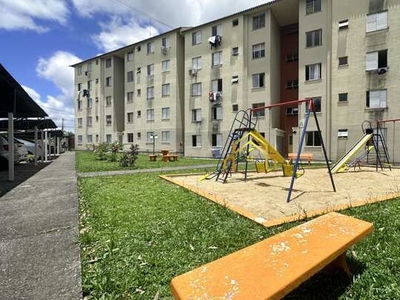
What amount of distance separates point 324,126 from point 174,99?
1863cm

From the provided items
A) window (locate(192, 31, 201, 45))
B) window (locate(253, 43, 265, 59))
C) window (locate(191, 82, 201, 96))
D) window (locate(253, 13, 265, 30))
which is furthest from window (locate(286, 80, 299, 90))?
window (locate(192, 31, 201, 45))

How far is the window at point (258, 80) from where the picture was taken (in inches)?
1157

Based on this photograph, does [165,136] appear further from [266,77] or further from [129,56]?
[266,77]

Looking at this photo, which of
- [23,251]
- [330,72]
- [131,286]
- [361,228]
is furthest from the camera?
[330,72]

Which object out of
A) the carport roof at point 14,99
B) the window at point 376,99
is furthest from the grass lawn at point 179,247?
the window at point 376,99

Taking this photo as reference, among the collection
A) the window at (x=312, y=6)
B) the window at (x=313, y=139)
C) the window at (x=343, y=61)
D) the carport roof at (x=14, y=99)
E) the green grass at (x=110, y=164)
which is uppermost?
the window at (x=312, y=6)

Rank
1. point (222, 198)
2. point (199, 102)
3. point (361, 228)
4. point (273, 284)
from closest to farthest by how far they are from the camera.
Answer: point (273, 284), point (361, 228), point (222, 198), point (199, 102)

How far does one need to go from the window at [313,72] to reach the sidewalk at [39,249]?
80.7 ft

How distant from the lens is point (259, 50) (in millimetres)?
29641

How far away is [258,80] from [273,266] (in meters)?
28.9

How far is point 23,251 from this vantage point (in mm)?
3924

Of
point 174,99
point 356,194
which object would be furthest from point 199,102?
point 356,194

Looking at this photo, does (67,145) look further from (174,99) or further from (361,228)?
(361,228)

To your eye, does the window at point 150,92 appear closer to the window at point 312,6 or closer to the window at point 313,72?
the window at point 313,72
